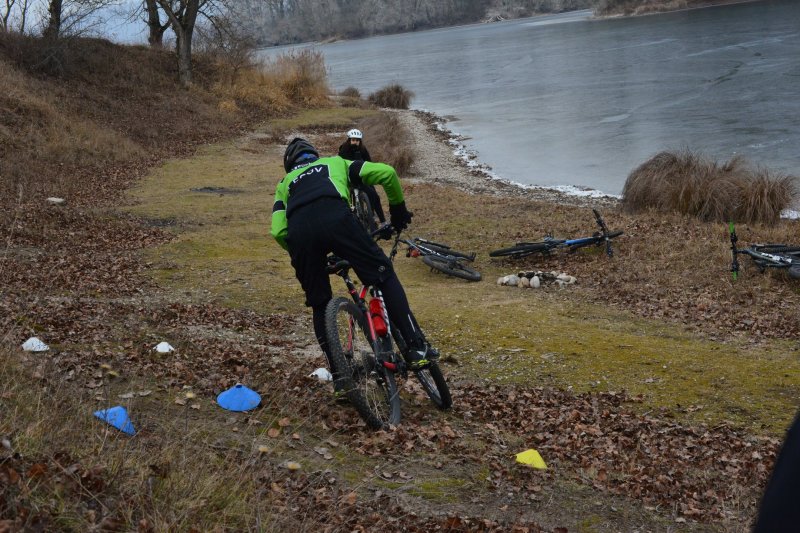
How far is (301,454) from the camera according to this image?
5.82m

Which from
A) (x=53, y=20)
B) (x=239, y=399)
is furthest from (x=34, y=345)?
(x=53, y=20)

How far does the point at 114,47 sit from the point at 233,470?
39331 mm

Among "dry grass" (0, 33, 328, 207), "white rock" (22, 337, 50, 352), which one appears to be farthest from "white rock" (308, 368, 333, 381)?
"dry grass" (0, 33, 328, 207)

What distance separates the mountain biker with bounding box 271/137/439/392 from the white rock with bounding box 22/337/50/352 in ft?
8.41

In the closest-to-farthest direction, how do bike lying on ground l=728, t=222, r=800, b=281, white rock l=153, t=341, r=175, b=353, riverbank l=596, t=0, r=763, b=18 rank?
white rock l=153, t=341, r=175, b=353, bike lying on ground l=728, t=222, r=800, b=281, riverbank l=596, t=0, r=763, b=18

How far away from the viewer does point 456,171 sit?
30.3 m

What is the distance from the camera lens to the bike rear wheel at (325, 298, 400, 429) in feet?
19.9

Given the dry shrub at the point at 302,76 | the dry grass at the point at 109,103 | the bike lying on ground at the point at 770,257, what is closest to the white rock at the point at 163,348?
the bike lying on ground at the point at 770,257

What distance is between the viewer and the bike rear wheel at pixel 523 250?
14.3m

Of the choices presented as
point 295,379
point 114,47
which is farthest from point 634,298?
point 114,47

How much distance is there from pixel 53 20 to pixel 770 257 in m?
32.6

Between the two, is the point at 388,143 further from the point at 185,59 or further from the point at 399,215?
the point at 399,215

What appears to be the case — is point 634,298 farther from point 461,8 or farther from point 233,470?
point 461,8

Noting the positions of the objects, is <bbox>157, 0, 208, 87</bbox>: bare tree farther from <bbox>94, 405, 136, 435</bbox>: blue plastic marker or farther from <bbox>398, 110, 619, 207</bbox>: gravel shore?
<bbox>94, 405, 136, 435</bbox>: blue plastic marker
